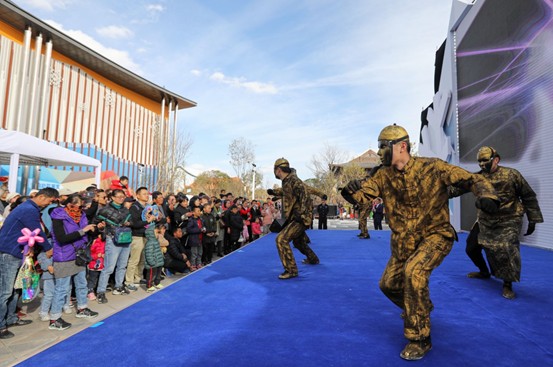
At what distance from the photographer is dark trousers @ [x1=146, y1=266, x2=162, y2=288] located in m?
5.63

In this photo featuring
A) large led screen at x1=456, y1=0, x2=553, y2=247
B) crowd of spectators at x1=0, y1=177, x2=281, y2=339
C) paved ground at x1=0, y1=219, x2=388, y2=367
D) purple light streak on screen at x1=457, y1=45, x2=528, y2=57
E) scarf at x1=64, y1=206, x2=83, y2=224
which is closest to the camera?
paved ground at x1=0, y1=219, x2=388, y2=367

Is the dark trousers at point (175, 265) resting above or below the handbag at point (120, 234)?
below

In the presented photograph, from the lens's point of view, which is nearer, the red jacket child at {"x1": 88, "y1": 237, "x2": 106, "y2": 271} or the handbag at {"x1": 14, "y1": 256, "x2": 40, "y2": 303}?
the handbag at {"x1": 14, "y1": 256, "x2": 40, "y2": 303}

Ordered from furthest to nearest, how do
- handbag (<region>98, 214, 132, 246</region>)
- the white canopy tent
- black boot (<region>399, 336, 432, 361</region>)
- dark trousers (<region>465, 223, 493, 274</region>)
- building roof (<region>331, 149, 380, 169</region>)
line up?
building roof (<region>331, 149, 380, 169</region>) → the white canopy tent → dark trousers (<region>465, 223, 493, 274</region>) → handbag (<region>98, 214, 132, 246</region>) → black boot (<region>399, 336, 432, 361</region>)

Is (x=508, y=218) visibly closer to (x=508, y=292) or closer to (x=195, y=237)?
(x=508, y=292)

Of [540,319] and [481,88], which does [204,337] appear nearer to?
[540,319]

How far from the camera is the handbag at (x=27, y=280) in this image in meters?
3.98

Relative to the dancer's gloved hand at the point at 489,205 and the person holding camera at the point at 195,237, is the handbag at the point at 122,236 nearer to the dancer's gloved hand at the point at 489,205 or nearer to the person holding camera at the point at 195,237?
the person holding camera at the point at 195,237

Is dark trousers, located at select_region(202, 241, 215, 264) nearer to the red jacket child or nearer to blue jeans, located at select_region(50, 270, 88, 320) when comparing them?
the red jacket child

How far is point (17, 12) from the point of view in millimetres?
14297

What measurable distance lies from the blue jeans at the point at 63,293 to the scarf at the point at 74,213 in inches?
27.1

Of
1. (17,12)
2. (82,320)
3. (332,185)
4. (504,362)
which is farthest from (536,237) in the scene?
(332,185)

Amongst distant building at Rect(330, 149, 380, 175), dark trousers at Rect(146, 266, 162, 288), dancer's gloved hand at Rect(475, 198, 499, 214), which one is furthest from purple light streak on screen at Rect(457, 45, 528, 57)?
distant building at Rect(330, 149, 380, 175)

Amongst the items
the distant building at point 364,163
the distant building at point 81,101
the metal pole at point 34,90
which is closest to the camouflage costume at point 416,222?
the distant building at point 81,101
